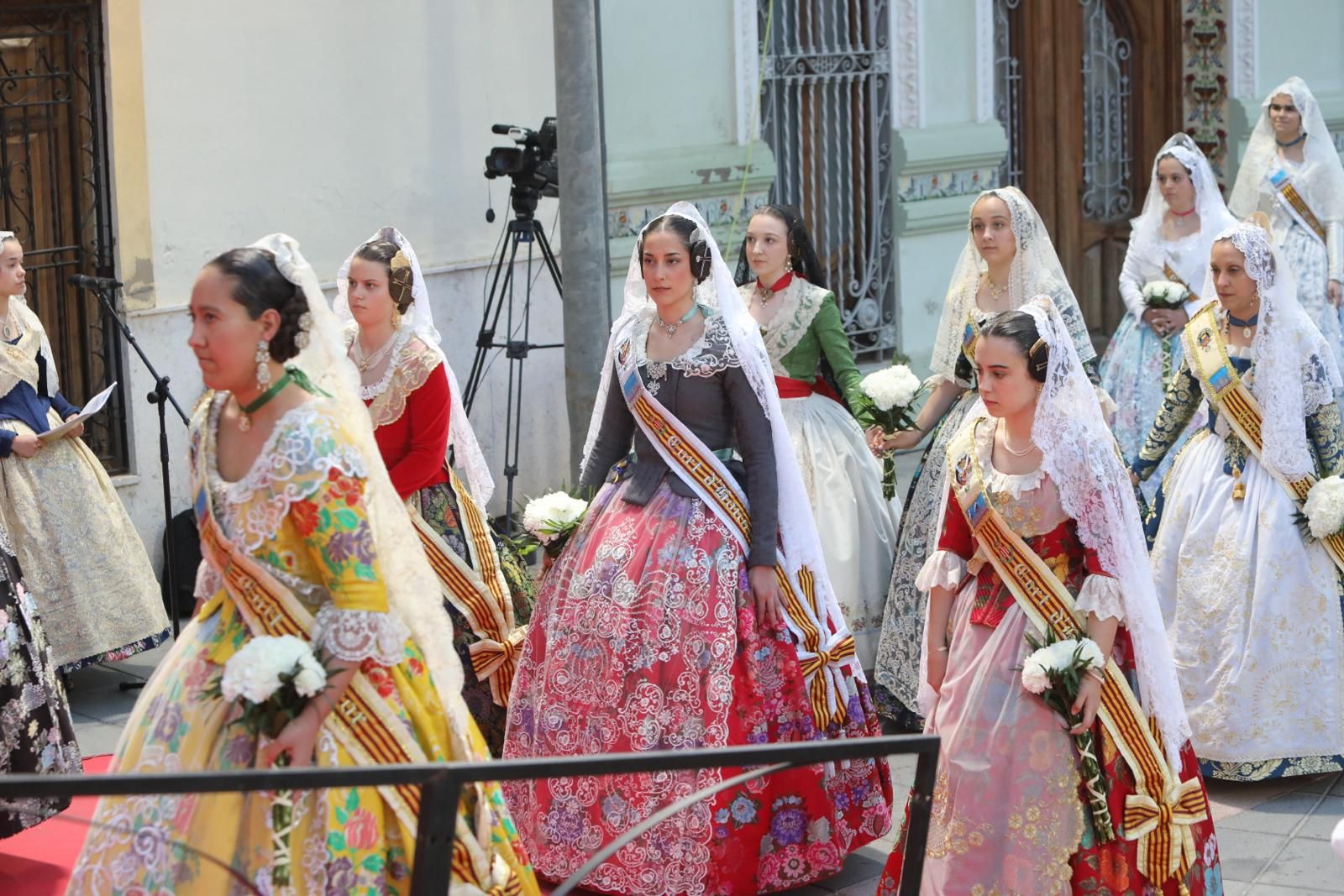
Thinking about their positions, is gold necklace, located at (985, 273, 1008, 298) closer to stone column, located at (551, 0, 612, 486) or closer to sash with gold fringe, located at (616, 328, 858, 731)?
sash with gold fringe, located at (616, 328, 858, 731)

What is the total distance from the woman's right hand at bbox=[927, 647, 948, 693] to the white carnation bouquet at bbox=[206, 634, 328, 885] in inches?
67.8

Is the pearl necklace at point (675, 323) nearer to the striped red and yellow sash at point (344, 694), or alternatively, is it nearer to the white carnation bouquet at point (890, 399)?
the white carnation bouquet at point (890, 399)

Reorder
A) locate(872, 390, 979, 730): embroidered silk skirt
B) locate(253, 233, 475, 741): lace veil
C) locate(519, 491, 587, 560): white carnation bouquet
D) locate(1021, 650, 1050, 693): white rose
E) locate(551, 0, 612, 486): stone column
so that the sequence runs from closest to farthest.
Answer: locate(253, 233, 475, 741): lace veil → locate(1021, 650, 1050, 693): white rose → locate(519, 491, 587, 560): white carnation bouquet → locate(872, 390, 979, 730): embroidered silk skirt → locate(551, 0, 612, 486): stone column

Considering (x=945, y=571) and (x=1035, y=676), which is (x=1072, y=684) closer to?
(x=1035, y=676)

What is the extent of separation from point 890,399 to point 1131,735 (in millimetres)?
2172

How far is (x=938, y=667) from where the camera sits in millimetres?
4594

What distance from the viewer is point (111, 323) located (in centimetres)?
824

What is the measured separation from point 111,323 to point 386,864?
5324 mm

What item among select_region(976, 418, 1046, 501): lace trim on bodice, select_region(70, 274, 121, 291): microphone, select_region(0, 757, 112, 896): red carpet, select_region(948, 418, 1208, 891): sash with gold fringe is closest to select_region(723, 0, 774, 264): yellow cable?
select_region(70, 274, 121, 291): microphone

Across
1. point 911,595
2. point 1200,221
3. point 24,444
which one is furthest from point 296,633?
point 1200,221

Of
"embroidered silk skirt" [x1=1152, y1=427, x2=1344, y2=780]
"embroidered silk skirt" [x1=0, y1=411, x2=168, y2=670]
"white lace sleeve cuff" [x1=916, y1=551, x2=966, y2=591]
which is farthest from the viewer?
"embroidered silk skirt" [x1=0, y1=411, x2=168, y2=670]

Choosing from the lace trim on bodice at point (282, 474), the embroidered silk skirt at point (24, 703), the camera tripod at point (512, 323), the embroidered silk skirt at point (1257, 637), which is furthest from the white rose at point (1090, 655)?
the camera tripod at point (512, 323)

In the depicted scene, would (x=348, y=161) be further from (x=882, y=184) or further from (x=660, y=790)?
(x=660, y=790)

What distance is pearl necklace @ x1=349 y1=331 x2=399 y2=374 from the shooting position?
566 cm
